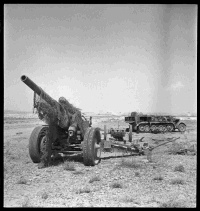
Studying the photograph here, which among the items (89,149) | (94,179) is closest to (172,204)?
(94,179)

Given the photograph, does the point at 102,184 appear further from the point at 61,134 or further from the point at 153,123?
the point at 153,123

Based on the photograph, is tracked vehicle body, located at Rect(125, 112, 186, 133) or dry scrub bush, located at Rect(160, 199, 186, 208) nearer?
dry scrub bush, located at Rect(160, 199, 186, 208)

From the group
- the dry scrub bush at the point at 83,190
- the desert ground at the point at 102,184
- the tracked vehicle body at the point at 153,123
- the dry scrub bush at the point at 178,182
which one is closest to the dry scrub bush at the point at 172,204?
the desert ground at the point at 102,184

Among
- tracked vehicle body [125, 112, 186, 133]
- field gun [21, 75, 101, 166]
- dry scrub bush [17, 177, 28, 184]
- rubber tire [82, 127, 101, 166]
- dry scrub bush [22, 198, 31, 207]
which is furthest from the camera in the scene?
tracked vehicle body [125, 112, 186, 133]

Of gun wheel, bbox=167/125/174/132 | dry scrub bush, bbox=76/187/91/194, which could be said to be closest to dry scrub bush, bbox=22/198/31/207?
dry scrub bush, bbox=76/187/91/194

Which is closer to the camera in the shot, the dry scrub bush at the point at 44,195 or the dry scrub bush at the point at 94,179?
the dry scrub bush at the point at 44,195

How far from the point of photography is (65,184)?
5395 millimetres

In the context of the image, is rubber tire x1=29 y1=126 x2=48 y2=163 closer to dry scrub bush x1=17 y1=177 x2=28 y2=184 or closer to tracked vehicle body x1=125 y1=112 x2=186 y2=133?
dry scrub bush x1=17 y1=177 x2=28 y2=184

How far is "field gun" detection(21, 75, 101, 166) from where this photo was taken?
6472 mm

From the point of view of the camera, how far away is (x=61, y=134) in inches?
299

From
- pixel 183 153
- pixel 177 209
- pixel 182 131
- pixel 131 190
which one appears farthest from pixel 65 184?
pixel 182 131

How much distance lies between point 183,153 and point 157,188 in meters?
4.24

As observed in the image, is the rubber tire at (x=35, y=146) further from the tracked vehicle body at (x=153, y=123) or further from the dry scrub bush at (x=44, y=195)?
the tracked vehicle body at (x=153, y=123)

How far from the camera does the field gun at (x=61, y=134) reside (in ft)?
21.2
